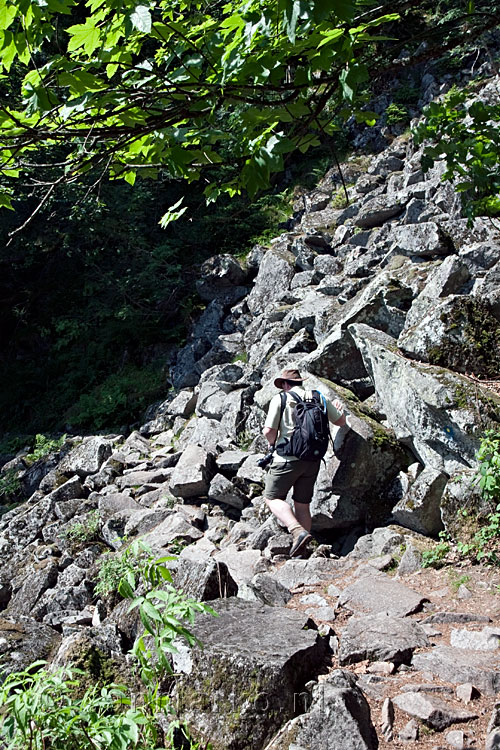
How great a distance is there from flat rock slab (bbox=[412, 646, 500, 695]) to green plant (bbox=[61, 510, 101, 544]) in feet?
20.5

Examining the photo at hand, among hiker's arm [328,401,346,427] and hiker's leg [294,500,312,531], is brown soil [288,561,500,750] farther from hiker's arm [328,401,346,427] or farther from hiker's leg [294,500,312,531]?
hiker's arm [328,401,346,427]

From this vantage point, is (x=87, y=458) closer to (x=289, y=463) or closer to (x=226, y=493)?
(x=226, y=493)

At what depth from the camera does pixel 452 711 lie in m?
3.07

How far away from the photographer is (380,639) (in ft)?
12.7

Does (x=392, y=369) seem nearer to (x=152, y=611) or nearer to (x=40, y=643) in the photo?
(x=40, y=643)

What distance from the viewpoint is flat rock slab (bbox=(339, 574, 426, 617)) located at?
4.57 metres

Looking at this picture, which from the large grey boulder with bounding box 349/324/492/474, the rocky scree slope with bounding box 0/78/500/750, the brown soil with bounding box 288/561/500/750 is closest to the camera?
the brown soil with bounding box 288/561/500/750

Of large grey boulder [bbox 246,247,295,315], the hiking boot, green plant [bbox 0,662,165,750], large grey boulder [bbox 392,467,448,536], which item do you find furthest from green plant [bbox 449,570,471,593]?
large grey boulder [bbox 246,247,295,315]

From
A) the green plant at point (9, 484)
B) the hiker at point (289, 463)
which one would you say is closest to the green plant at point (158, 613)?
the hiker at point (289, 463)

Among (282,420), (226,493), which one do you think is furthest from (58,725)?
(226,493)

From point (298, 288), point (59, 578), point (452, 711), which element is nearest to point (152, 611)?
point (452, 711)

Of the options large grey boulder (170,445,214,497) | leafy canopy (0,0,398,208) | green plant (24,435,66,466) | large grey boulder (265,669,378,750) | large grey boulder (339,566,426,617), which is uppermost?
leafy canopy (0,0,398,208)

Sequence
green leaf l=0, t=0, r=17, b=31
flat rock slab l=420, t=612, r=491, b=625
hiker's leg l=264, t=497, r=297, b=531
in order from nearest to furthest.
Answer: green leaf l=0, t=0, r=17, b=31 → flat rock slab l=420, t=612, r=491, b=625 → hiker's leg l=264, t=497, r=297, b=531

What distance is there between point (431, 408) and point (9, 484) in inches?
391
